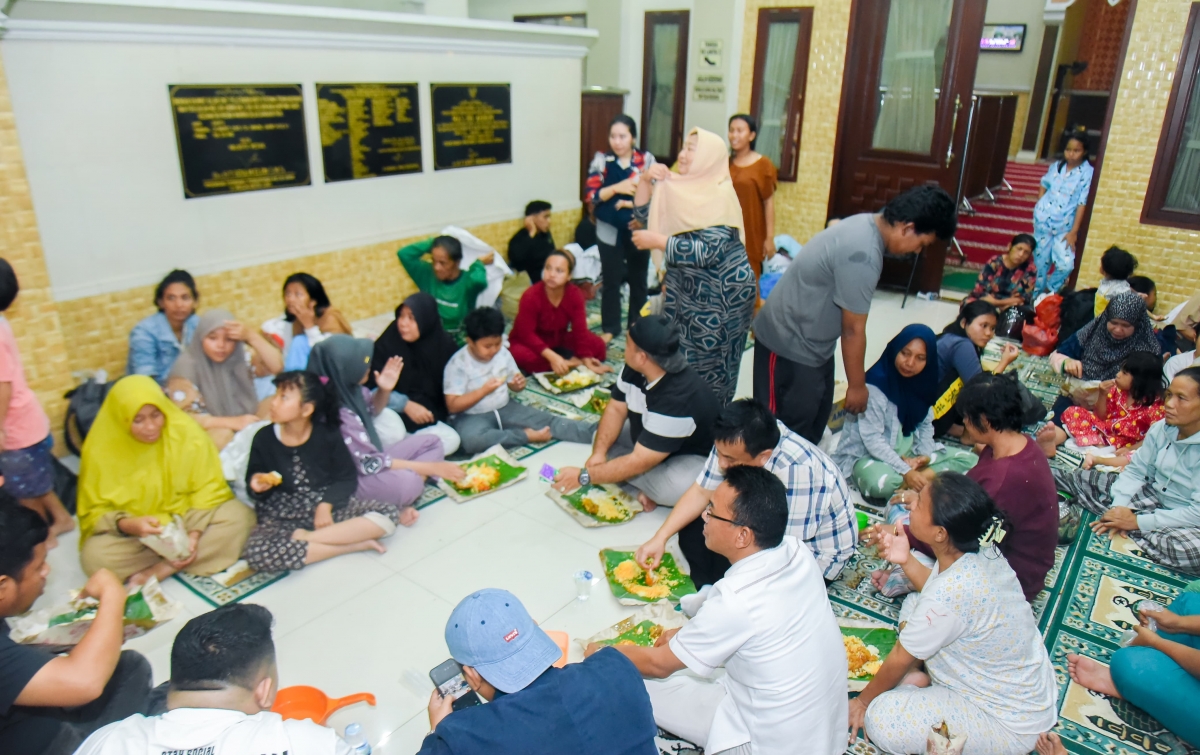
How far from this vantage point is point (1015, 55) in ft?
32.8

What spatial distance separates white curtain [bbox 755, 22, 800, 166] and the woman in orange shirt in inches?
71.0

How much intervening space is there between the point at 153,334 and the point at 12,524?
236 centimetres

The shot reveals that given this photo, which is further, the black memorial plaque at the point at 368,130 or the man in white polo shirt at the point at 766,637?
the black memorial plaque at the point at 368,130

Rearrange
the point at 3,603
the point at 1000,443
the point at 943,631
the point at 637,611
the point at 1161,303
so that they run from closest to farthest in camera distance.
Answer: the point at 3,603 < the point at 943,631 < the point at 1000,443 < the point at 637,611 < the point at 1161,303

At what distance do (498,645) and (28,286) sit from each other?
3118 millimetres

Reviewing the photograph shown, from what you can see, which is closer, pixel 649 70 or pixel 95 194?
pixel 95 194

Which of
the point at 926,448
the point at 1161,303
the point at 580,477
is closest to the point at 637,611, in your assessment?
the point at 580,477

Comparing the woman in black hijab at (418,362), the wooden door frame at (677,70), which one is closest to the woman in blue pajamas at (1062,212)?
the wooden door frame at (677,70)

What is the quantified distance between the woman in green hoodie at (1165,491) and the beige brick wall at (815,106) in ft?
13.8

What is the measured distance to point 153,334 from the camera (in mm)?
4137

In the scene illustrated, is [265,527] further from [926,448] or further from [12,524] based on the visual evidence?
[926,448]

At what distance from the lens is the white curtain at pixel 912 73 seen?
6.50 meters

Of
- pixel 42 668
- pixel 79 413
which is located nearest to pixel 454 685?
pixel 42 668

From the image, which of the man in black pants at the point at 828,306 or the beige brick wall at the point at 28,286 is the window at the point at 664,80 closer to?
the man in black pants at the point at 828,306
